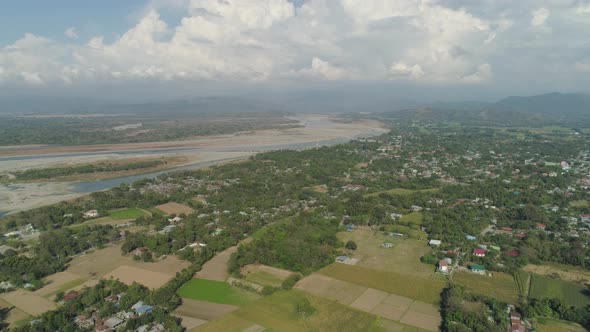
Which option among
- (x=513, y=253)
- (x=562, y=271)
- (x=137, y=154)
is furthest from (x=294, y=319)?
(x=137, y=154)

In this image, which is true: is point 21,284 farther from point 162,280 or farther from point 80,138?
point 80,138

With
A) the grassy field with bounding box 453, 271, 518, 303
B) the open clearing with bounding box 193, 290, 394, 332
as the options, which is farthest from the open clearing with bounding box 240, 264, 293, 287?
the grassy field with bounding box 453, 271, 518, 303

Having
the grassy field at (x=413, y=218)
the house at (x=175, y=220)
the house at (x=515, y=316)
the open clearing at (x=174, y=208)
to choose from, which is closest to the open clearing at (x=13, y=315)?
the house at (x=175, y=220)

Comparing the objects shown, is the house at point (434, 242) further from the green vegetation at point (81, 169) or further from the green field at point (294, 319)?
the green vegetation at point (81, 169)

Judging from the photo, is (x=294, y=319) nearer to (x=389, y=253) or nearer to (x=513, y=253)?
(x=389, y=253)

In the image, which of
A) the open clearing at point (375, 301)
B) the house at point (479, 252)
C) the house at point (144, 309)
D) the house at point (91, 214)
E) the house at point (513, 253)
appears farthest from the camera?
the house at point (91, 214)

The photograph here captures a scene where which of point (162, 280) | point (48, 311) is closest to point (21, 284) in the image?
point (48, 311)
